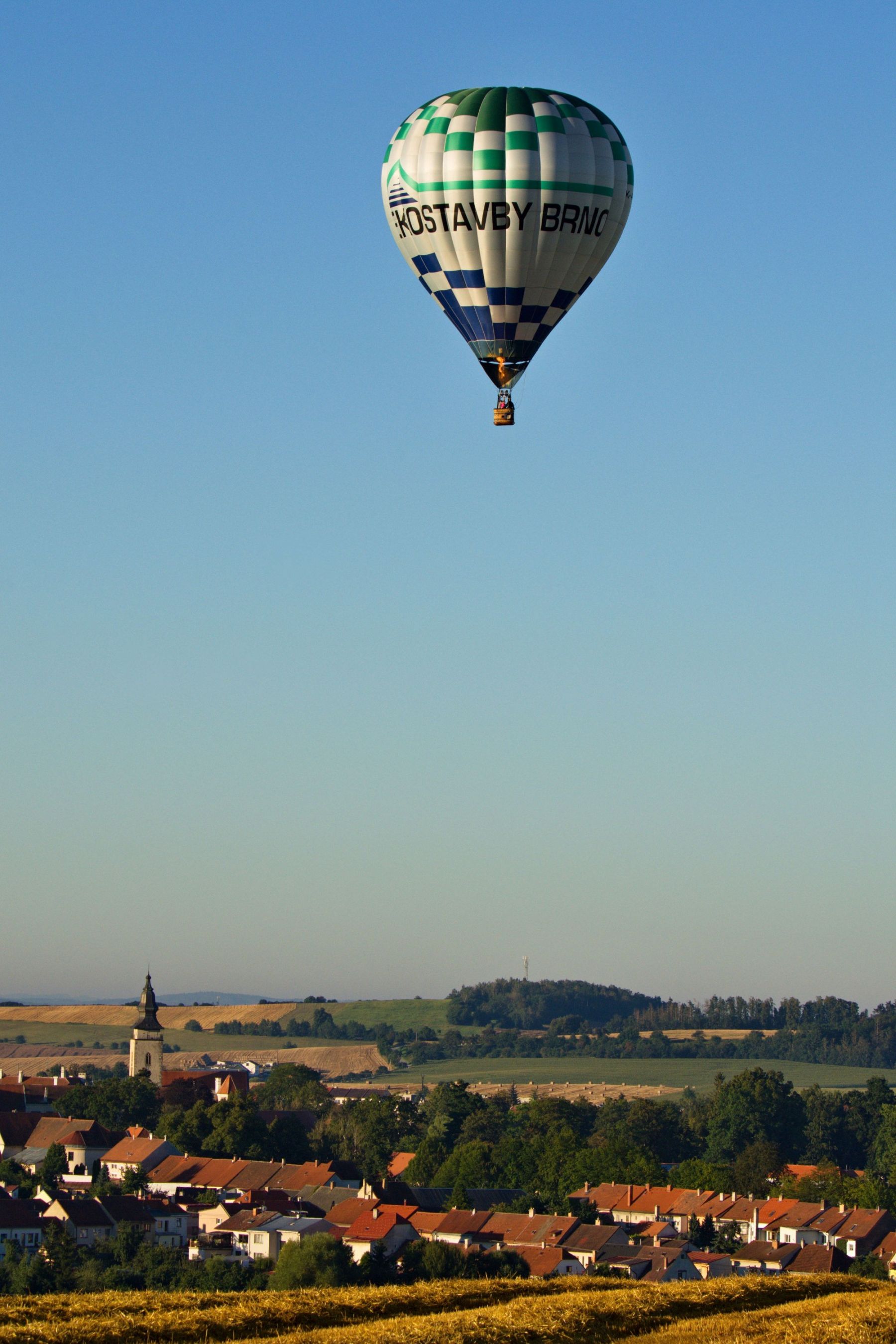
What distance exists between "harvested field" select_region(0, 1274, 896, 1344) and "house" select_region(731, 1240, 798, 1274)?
4382 centimetres

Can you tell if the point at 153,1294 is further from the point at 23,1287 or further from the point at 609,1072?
the point at 609,1072

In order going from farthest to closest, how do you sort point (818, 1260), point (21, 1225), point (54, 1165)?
point (54, 1165), point (21, 1225), point (818, 1260)

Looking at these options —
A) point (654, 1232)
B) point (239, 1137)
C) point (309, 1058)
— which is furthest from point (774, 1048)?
point (654, 1232)

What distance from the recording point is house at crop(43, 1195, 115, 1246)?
238 ft

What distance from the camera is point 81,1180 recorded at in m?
89.4

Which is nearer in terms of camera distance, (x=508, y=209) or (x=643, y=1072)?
(x=508, y=209)

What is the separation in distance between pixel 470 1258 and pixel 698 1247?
15.4m

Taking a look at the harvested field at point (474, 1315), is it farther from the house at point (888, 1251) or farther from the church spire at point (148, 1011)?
the church spire at point (148, 1011)

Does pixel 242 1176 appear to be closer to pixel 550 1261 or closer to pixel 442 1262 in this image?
pixel 550 1261

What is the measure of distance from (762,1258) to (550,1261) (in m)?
9.77

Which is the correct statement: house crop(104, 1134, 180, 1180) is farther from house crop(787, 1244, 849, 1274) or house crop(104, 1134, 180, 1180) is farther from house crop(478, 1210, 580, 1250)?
house crop(787, 1244, 849, 1274)

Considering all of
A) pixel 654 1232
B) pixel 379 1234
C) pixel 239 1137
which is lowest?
pixel 654 1232

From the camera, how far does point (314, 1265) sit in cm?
6019

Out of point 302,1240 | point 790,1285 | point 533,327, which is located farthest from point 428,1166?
point 790,1285
